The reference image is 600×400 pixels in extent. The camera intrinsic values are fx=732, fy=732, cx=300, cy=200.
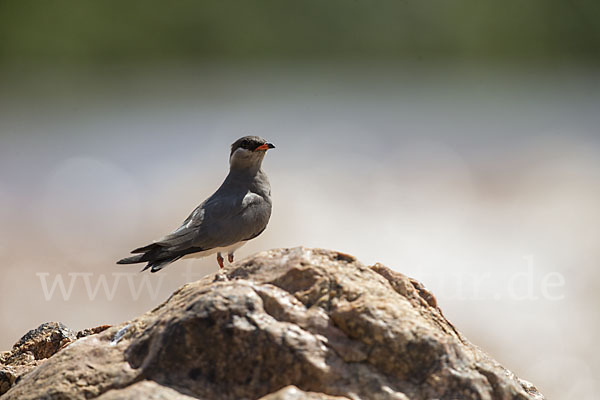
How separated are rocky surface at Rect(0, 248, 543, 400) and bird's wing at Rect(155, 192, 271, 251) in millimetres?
3141

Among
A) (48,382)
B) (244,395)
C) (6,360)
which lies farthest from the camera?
(6,360)

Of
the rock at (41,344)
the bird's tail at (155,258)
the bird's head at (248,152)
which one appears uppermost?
the bird's head at (248,152)

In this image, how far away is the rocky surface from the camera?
104 inches

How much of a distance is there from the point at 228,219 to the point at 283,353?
3750 mm

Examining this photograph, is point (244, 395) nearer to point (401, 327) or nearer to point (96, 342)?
point (401, 327)

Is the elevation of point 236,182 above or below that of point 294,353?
above

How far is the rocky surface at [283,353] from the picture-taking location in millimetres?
2646

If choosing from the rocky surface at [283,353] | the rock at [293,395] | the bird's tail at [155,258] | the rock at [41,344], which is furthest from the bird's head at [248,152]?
the rock at [293,395]

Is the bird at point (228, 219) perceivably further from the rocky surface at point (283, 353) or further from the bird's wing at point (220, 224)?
Answer: the rocky surface at point (283, 353)

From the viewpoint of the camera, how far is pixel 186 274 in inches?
388

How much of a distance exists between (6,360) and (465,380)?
281cm

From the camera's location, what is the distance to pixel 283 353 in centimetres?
267

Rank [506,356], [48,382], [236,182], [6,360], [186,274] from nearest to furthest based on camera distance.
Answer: [48,382] → [6,360] → [236,182] → [506,356] → [186,274]

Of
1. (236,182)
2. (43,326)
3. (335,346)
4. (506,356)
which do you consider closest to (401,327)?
(335,346)
